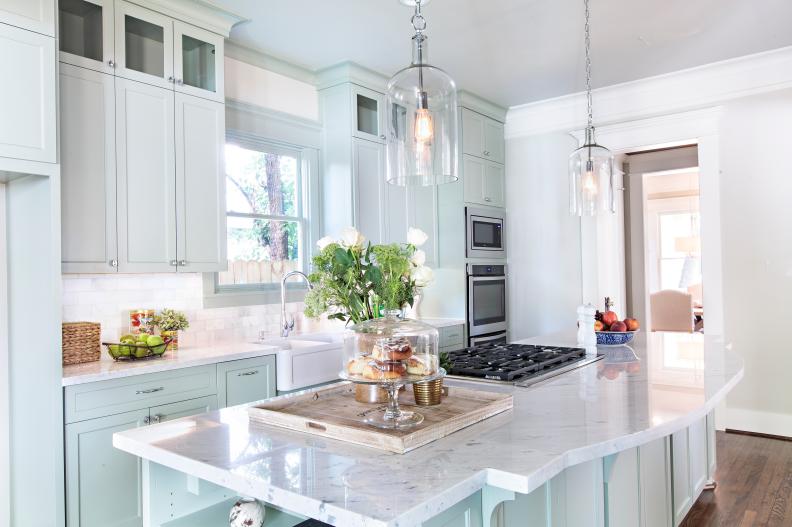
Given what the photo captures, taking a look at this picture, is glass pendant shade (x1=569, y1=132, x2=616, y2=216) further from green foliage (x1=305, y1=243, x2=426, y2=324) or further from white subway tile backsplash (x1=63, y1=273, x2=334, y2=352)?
white subway tile backsplash (x1=63, y1=273, x2=334, y2=352)

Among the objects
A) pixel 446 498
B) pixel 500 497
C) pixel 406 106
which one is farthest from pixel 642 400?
pixel 406 106

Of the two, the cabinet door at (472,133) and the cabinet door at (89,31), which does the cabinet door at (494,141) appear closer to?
the cabinet door at (472,133)

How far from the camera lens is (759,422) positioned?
14.1ft

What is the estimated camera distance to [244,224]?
12.3ft

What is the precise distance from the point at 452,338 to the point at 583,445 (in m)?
3.26

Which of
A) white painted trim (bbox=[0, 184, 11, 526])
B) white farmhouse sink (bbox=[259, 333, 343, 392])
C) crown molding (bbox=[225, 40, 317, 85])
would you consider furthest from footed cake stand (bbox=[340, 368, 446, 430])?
crown molding (bbox=[225, 40, 317, 85])

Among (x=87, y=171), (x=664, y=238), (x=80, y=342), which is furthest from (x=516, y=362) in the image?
(x=664, y=238)

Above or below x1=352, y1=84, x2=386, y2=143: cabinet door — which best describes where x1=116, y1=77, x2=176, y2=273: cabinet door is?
below

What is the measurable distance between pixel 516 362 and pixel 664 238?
782 centimetres

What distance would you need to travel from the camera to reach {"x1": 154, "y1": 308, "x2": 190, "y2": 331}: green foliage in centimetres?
310

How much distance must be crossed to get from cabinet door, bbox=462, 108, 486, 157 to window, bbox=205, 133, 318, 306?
1.44 metres

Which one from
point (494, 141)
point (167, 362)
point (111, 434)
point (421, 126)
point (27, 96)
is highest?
point (494, 141)

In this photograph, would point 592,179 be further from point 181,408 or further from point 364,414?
point 181,408

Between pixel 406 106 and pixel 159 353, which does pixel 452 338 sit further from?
pixel 406 106
